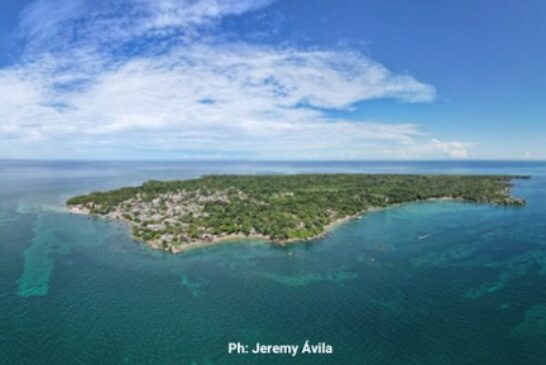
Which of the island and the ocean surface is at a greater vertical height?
the island

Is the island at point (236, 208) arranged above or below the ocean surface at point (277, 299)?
above

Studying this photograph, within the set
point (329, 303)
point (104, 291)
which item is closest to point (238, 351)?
point (329, 303)

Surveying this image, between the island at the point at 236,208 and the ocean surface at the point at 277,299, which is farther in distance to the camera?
the island at the point at 236,208

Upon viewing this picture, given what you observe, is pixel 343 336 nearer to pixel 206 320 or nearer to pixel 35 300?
pixel 206 320

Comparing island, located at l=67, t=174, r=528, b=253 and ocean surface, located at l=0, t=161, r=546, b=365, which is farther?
island, located at l=67, t=174, r=528, b=253
